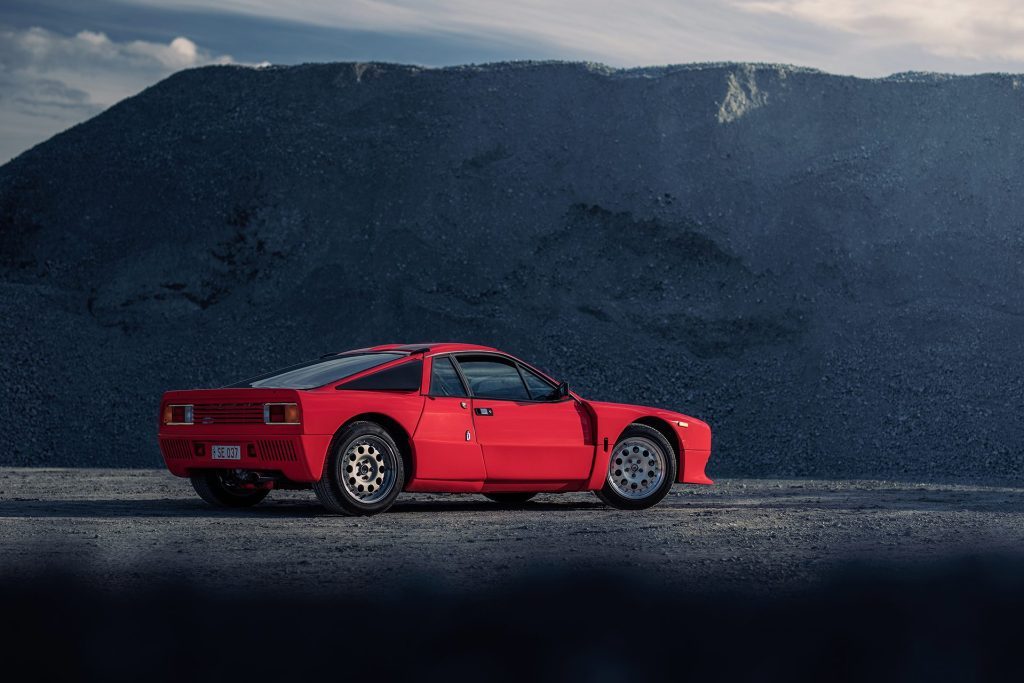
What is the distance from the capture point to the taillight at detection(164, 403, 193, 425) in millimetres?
11094

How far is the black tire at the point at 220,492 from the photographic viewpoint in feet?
38.7

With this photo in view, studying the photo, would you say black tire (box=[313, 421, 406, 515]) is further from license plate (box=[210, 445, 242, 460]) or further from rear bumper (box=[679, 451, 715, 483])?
rear bumper (box=[679, 451, 715, 483])

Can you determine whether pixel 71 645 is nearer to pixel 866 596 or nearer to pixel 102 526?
pixel 866 596

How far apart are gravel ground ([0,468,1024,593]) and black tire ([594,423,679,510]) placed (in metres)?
0.12

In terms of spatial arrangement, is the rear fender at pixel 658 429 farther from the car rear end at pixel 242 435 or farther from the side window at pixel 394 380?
the car rear end at pixel 242 435

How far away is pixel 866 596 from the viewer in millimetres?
6492

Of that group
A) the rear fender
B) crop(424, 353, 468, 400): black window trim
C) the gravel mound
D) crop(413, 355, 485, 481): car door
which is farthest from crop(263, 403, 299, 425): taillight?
the gravel mound

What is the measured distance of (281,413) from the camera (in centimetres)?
1043

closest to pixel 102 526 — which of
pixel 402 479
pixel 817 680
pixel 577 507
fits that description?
pixel 402 479

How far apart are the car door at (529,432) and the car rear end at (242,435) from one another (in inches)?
64.6

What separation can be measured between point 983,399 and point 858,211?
1041 cm

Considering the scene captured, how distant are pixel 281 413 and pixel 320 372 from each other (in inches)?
40.1

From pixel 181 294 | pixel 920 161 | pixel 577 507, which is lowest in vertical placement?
pixel 577 507

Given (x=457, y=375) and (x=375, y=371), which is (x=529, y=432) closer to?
(x=457, y=375)
